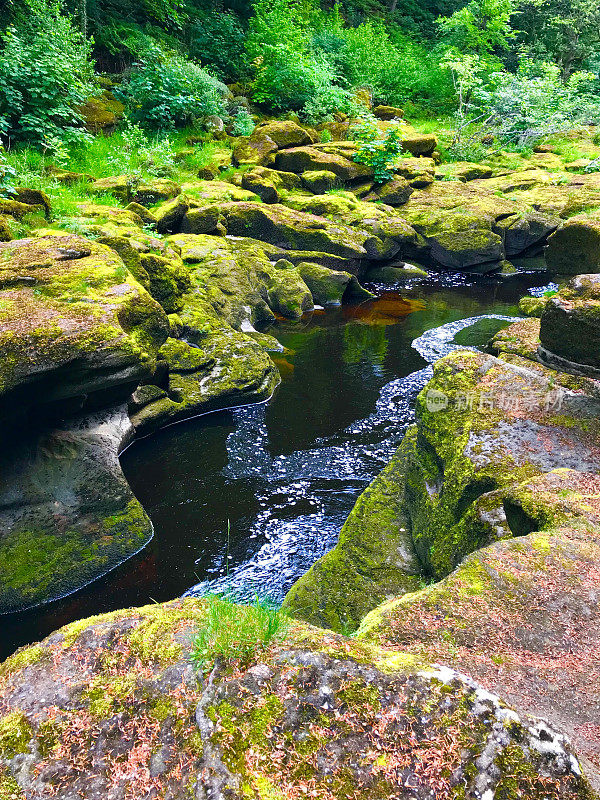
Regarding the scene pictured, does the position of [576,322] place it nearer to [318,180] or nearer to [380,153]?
[318,180]

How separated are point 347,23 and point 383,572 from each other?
3841 cm

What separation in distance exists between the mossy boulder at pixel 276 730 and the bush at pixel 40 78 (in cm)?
1394

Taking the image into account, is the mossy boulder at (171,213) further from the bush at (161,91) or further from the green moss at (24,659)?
the green moss at (24,659)

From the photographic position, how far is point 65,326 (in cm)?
584

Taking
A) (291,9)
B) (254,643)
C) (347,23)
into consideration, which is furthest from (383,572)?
(347,23)

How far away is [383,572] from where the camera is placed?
5.28 m

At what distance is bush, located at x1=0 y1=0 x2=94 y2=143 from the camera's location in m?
13.2

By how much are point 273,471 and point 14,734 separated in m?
5.94

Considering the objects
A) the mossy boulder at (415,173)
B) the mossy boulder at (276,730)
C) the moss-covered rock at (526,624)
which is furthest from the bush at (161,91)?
the mossy boulder at (276,730)

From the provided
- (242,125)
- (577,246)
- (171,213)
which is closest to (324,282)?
(171,213)

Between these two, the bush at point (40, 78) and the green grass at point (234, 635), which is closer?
the green grass at point (234, 635)

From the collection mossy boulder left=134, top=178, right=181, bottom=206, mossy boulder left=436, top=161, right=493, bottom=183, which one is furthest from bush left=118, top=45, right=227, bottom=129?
mossy boulder left=436, top=161, right=493, bottom=183

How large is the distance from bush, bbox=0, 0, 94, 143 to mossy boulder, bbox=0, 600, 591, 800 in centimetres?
1394

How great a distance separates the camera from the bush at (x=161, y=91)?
18.5 metres
